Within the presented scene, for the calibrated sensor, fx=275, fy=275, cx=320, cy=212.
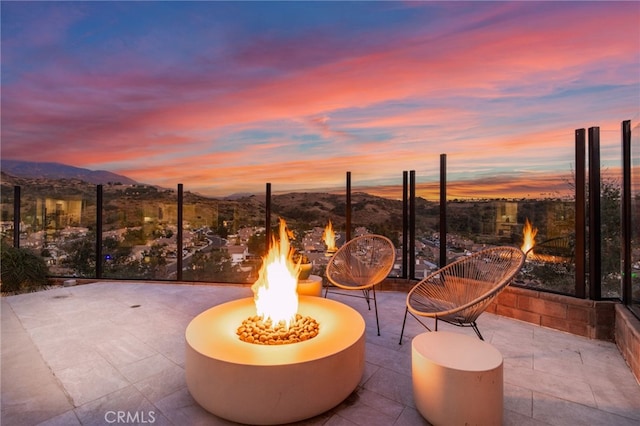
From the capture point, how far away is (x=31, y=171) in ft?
21.3

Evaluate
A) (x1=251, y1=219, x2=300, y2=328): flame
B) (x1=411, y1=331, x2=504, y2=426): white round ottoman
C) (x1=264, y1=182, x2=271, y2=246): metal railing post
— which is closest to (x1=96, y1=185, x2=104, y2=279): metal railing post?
(x1=264, y1=182, x2=271, y2=246): metal railing post

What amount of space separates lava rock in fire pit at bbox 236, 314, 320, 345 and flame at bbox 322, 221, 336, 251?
2717 mm

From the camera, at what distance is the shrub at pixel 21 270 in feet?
17.1

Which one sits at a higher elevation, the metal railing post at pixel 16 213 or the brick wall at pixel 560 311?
the metal railing post at pixel 16 213

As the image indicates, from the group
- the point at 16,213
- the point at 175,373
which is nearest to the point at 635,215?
the point at 175,373

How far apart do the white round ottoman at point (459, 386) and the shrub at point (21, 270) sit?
7203 mm

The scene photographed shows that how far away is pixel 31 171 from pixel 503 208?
32.6ft

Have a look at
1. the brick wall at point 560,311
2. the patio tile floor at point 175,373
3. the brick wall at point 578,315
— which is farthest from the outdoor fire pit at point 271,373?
the brick wall at point 560,311

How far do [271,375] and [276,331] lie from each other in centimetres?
61

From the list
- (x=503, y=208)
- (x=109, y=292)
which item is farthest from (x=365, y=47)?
(x=109, y=292)

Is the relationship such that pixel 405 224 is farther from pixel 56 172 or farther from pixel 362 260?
pixel 56 172

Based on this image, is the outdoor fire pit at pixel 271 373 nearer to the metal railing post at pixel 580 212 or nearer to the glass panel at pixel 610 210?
the metal railing post at pixel 580 212

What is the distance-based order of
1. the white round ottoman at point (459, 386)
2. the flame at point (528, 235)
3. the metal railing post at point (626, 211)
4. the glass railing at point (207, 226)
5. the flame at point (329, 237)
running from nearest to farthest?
1. the white round ottoman at point (459, 386)
2. the metal railing post at point (626, 211)
3. the flame at point (528, 235)
4. the glass railing at point (207, 226)
5. the flame at point (329, 237)

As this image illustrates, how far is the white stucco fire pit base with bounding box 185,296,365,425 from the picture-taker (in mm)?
1633
